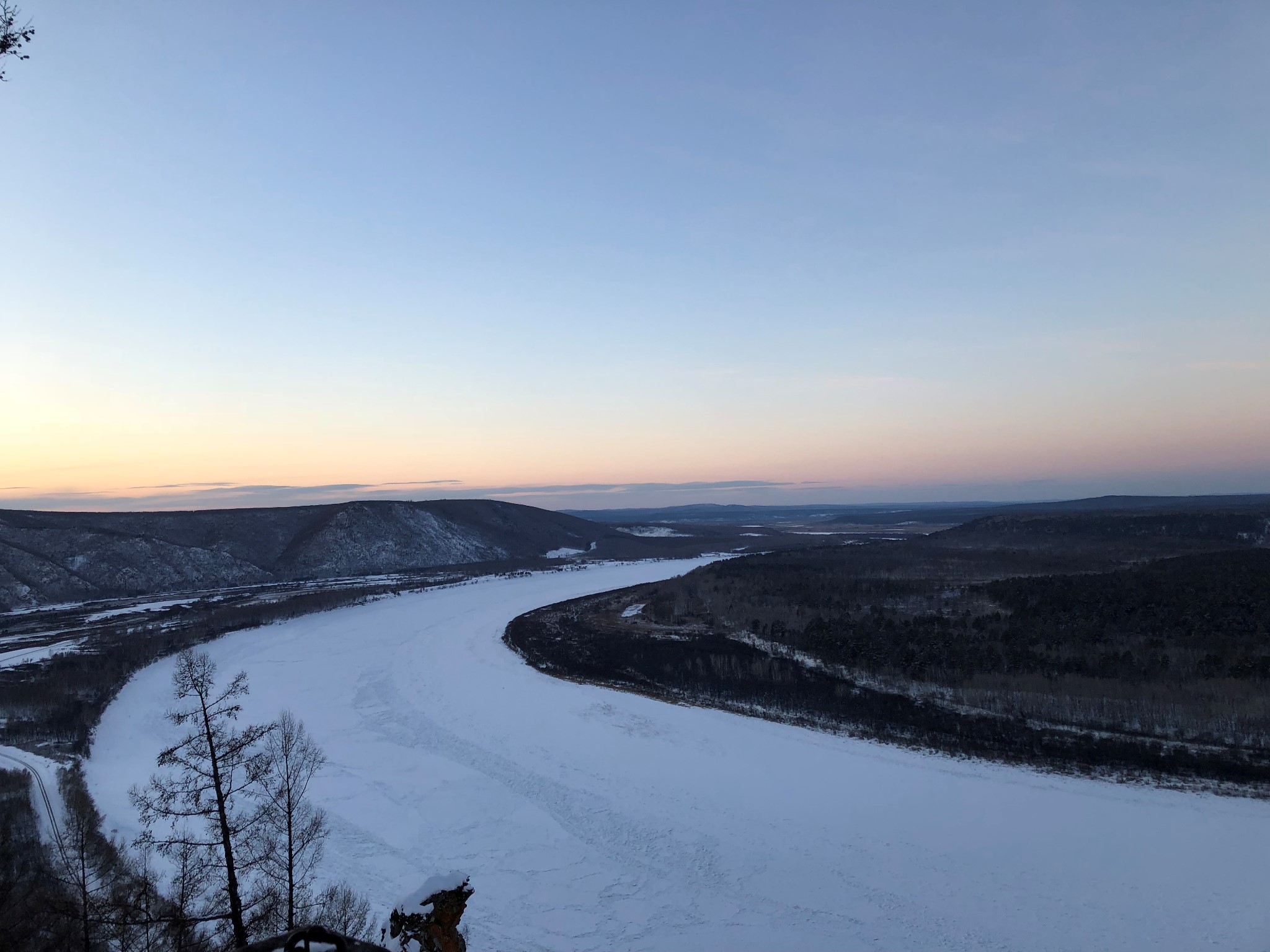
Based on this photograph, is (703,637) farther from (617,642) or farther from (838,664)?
(838,664)

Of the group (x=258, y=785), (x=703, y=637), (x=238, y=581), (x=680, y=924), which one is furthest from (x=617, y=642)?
(x=238, y=581)

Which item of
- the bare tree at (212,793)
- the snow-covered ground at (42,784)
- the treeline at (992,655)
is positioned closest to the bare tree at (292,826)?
the bare tree at (212,793)

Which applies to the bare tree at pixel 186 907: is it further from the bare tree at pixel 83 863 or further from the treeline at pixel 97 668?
the treeline at pixel 97 668

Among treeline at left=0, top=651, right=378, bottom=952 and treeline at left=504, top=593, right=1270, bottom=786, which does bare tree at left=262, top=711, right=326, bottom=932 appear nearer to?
treeline at left=0, top=651, right=378, bottom=952

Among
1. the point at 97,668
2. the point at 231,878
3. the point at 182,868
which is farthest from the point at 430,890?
the point at 97,668

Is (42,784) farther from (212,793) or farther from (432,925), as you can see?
(432,925)

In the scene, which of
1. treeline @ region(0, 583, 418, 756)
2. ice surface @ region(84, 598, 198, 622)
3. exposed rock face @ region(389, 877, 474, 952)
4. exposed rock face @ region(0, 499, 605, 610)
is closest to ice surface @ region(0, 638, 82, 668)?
treeline @ region(0, 583, 418, 756)
